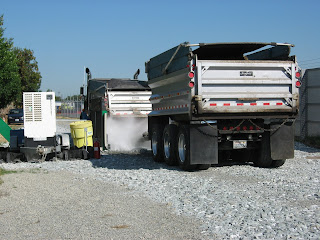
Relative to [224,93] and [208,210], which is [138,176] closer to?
[224,93]

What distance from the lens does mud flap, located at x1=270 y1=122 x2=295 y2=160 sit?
12641 millimetres

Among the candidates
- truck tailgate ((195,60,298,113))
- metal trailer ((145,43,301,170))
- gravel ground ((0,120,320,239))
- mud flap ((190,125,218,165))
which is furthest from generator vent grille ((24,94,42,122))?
truck tailgate ((195,60,298,113))

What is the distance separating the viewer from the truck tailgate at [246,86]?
11812mm

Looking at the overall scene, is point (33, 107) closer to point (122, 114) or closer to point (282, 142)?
point (122, 114)

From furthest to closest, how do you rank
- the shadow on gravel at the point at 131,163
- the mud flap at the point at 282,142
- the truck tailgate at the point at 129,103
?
the truck tailgate at the point at 129,103, the shadow on gravel at the point at 131,163, the mud flap at the point at 282,142

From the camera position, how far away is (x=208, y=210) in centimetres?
774

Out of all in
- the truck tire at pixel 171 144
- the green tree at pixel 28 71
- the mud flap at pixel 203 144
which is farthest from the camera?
the green tree at pixel 28 71

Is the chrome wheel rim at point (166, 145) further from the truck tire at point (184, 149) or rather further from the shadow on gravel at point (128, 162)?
the truck tire at point (184, 149)

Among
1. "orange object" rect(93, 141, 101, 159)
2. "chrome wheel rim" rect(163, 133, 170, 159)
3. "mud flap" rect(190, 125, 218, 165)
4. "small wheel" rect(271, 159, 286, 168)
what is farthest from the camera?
"orange object" rect(93, 141, 101, 159)

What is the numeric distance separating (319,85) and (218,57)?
7908 millimetres

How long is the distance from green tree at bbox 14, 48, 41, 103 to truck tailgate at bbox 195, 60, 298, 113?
51.6m

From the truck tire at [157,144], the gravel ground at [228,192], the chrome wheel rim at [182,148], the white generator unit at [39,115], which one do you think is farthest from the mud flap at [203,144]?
the white generator unit at [39,115]

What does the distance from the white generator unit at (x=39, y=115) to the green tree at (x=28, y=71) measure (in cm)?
4658

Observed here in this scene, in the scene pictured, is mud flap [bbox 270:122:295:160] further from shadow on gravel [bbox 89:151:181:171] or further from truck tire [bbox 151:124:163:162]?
truck tire [bbox 151:124:163:162]
